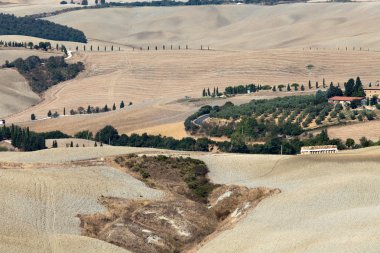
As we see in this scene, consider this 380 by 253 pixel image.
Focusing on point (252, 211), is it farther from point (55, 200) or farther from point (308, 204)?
point (55, 200)

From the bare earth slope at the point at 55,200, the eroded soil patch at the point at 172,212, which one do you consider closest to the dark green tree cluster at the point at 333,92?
the eroded soil patch at the point at 172,212

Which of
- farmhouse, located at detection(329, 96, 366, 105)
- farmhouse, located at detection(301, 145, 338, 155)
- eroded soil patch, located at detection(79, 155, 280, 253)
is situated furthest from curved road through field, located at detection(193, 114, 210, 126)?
eroded soil patch, located at detection(79, 155, 280, 253)

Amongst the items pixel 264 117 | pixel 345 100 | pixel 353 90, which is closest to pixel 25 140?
pixel 264 117

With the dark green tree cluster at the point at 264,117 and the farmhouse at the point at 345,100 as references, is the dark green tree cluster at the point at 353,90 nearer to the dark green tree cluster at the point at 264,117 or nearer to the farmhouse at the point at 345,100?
the dark green tree cluster at the point at 264,117

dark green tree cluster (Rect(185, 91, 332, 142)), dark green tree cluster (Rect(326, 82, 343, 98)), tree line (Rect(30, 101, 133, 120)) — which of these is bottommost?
tree line (Rect(30, 101, 133, 120))

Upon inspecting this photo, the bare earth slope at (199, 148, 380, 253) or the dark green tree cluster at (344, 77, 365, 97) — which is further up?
the dark green tree cluster at (344, 77, 365, 97)

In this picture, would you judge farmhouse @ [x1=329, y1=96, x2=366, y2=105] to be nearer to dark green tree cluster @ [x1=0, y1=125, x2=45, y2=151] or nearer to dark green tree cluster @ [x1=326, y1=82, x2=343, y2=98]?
dark green tree cluster @ [x1=326, y1=82, x2=343, y2=98]
